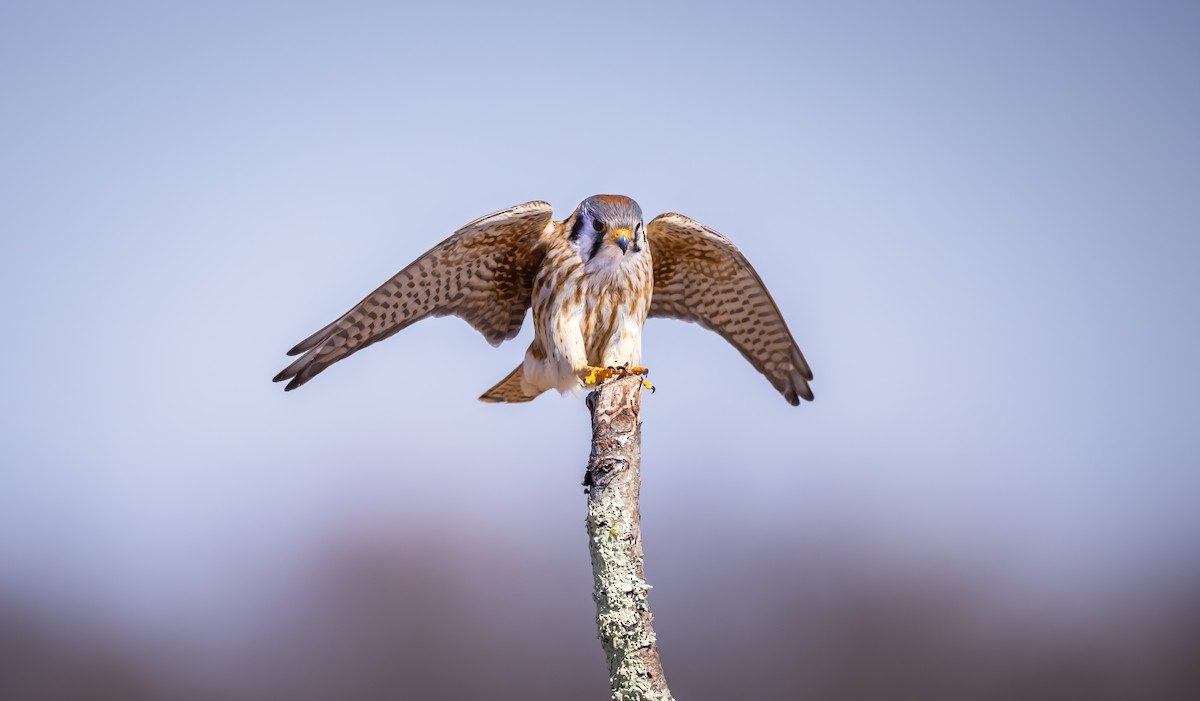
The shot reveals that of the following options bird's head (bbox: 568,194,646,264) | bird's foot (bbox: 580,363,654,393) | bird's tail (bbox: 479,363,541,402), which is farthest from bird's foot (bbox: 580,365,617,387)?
bird's tail (bbox: 479,363,541,402)

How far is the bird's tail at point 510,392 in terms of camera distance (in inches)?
136

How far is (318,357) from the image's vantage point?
10.0 feet

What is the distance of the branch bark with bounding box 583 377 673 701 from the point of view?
93.1 inches

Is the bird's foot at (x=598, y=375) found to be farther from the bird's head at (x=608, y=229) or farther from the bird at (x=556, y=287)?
the bird's head at (x=608, y=229)

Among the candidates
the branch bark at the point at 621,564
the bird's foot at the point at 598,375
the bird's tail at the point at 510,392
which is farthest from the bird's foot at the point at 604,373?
the bird's tail at the point at 510,392

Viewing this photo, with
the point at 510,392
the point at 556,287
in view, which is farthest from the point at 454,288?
the point at 510,392

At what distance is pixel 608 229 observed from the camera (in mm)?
2941

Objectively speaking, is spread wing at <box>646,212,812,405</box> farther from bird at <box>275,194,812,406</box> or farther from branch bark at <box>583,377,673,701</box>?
branch bark at <box>583,377,673,701</box>

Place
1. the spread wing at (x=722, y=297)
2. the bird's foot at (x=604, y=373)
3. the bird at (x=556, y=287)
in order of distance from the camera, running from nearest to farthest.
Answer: the bird's foot at (x=604, y=373), the bird at (x=556, y=287), the spread wing at (x=722, y=297)

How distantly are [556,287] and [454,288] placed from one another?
39 cm

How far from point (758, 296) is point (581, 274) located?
0.81 m

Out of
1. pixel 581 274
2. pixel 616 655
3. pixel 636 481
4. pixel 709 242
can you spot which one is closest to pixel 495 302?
pixel 581 274

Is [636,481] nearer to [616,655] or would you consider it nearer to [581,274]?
[616,655]

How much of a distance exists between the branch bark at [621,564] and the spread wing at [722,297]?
981mm
